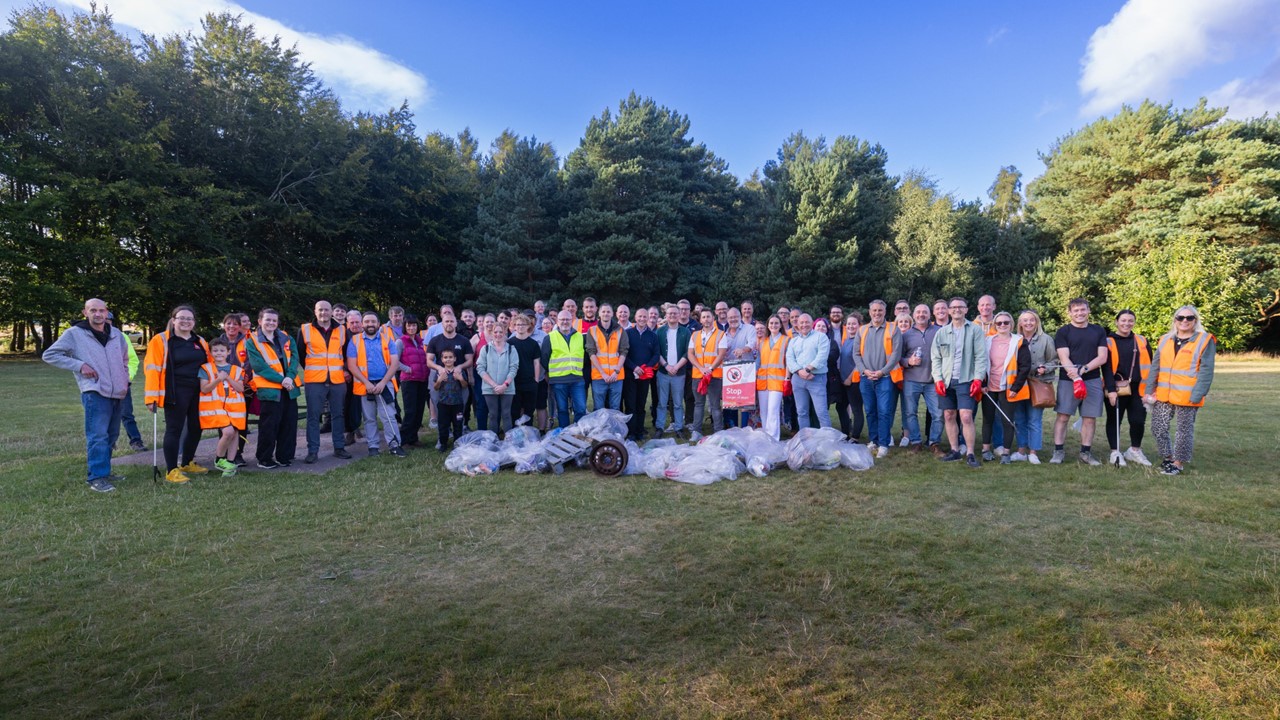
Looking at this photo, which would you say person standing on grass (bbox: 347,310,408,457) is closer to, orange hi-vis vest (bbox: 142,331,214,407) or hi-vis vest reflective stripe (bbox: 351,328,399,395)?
hi-vis vest reflective stripe (bbox: 351,328,399,395)

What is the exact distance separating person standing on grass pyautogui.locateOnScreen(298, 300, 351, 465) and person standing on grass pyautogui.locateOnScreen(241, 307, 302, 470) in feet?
0.45

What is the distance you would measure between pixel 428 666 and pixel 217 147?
31.9 meters

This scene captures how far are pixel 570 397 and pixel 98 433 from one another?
500 centimetres

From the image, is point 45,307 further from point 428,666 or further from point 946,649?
point 946,649

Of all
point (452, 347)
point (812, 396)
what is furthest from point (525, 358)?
point (812, 396)

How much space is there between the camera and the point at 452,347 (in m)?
8.14

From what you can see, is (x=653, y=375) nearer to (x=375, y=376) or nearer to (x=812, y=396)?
(x=812, y=396)

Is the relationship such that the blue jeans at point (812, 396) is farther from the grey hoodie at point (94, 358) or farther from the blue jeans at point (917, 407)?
the grey hoodie at point (94, 358)

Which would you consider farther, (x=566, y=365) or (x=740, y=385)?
(x=740, y=385)

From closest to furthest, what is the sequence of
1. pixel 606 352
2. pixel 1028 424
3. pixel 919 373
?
pixel 1028 424 < pixel 919 373 < pixel 606 352

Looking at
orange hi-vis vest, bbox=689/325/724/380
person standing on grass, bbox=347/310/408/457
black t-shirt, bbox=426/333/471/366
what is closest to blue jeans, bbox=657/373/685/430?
orange hi-vis vest, bbox=689/325/724/380

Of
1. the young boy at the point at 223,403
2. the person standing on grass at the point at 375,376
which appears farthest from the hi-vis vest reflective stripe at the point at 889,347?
the young boy at the point at 223,403

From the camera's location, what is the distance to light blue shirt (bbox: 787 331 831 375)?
7824 mm

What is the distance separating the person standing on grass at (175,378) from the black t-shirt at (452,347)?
2511mm
